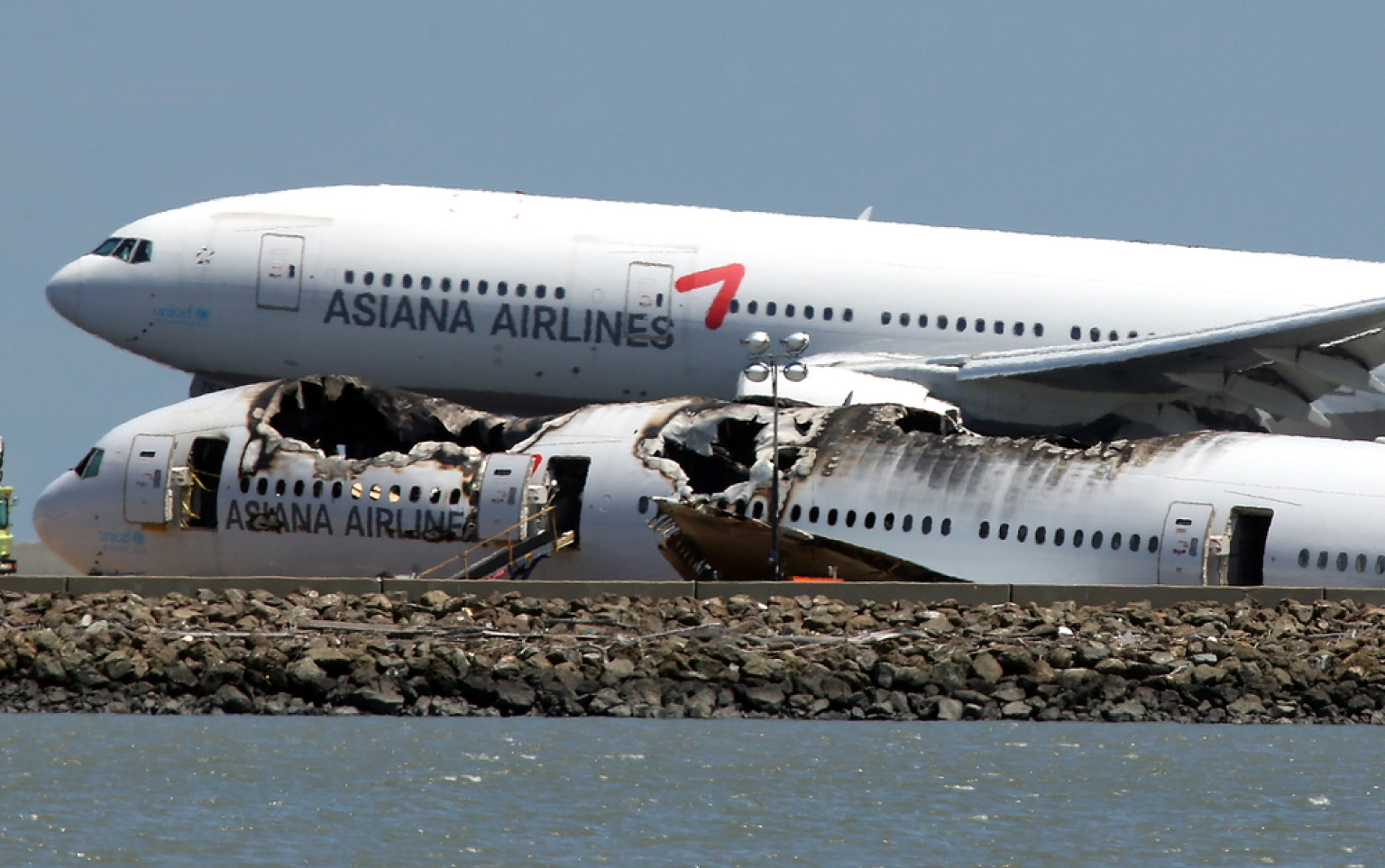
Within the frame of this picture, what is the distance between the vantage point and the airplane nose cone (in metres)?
50.7

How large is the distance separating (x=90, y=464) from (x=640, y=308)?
425 inches

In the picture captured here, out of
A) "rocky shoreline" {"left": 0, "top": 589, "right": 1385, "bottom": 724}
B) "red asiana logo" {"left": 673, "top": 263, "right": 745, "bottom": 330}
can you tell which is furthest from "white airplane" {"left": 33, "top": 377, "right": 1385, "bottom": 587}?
"red asiana logo" {"left": 673, "top": 263, "right": 745, "bottom": 330}

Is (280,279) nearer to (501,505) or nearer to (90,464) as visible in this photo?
(90,464)

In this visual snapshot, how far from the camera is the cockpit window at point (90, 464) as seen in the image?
1837 inches

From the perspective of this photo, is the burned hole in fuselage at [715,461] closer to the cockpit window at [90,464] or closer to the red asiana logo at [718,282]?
the red asiana logo at [718,282]

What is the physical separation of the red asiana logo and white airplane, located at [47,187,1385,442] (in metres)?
0.04

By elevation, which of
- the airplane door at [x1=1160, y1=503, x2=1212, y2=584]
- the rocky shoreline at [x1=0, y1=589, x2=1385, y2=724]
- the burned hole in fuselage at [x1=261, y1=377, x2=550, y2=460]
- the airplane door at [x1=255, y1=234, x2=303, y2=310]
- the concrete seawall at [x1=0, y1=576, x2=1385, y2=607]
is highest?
the airplane door at [x1=255, y1=234, x2=303, y2=310]

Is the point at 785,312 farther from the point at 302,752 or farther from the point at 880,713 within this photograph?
the point at 302,752

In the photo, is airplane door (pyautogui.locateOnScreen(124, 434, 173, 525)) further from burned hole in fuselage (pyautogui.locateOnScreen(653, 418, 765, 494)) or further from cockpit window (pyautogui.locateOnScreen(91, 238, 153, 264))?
burned hole in fuselage (pyautogui.locateOnScreen(653, 418, 765, 494))

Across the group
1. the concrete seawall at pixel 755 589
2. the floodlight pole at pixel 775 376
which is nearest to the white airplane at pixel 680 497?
the floodlight pole at pixel 775 376

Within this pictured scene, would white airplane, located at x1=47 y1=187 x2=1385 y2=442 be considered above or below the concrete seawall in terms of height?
above

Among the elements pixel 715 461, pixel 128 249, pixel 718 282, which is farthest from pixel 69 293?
pixel 715 461

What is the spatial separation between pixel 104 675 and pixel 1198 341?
810 inches

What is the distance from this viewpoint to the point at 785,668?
39844 mm
